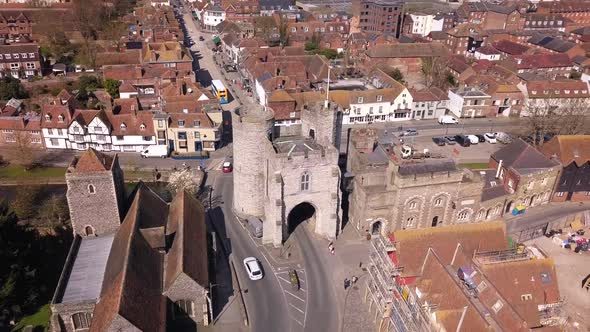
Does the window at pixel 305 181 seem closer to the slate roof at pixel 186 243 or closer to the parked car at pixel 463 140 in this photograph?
the slate roof at pixel 186 243

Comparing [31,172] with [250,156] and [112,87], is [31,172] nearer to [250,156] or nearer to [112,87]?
[112,87]

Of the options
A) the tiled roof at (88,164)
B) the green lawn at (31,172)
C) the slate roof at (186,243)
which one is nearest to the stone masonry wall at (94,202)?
the tiled roof at (88,164)

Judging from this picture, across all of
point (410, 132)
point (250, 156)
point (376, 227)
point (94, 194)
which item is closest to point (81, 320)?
point (94, 194)

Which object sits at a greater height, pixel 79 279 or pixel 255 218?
pixel 79 279

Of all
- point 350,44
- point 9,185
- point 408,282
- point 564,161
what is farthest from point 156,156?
point 350,44

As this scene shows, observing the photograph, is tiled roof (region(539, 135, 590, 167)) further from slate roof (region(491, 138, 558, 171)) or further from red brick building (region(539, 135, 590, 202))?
slate roof (region(491, 138, 558, 171))

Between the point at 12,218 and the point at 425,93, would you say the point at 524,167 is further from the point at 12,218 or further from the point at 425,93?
the point at 12,218
